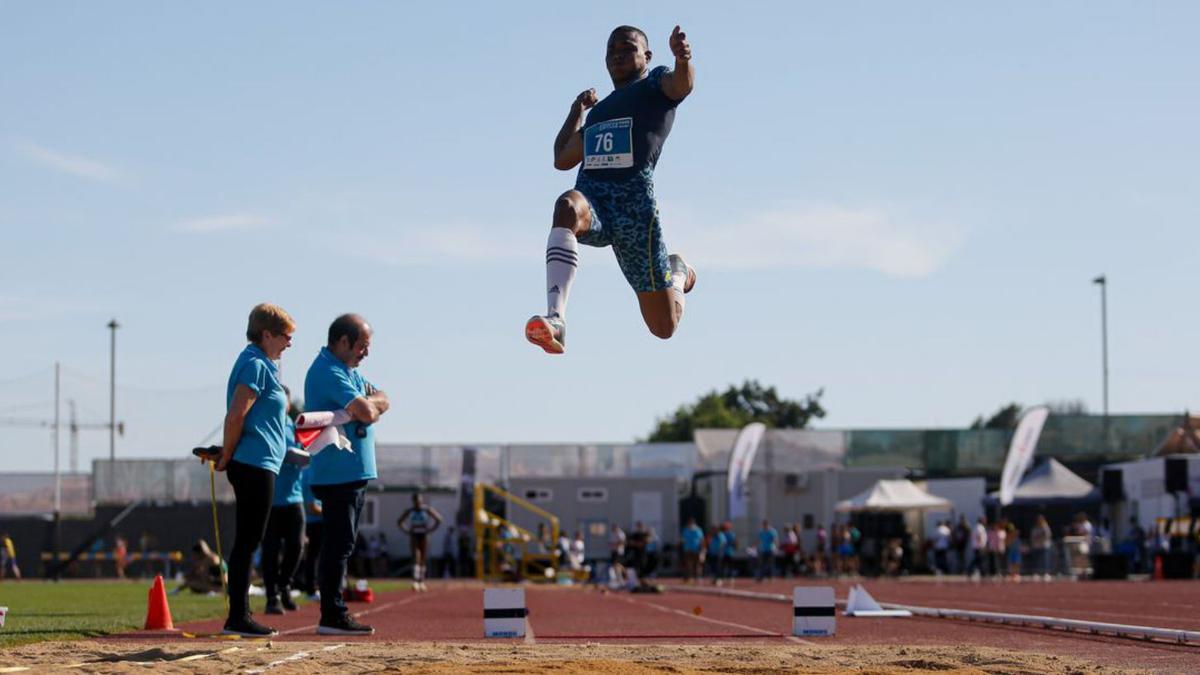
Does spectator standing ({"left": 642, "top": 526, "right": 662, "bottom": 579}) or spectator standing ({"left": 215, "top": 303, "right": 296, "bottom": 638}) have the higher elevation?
spectator standing ({"left": 215, "top": 303, "right": 296, "bottom": 638})

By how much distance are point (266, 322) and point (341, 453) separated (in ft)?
3.12

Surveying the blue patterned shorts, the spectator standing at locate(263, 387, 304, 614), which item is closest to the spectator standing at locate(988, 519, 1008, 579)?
the spectator standing at locate(263, 387, 304, 614)

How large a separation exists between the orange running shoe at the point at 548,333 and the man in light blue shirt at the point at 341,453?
223cm

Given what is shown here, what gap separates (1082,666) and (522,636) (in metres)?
3.81

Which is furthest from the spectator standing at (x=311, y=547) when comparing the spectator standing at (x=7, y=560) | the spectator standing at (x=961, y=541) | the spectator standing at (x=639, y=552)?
the spectator standing at (x=961, y=541)

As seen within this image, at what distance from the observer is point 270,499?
9703 mm

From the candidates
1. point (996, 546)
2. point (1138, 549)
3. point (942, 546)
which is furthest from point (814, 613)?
point (1138, 549)

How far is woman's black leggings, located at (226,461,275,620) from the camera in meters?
9.51

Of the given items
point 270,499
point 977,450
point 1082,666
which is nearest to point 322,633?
point 270,499

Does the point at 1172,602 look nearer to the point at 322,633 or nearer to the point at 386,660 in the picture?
the point at 322,633

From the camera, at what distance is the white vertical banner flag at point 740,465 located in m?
43.9

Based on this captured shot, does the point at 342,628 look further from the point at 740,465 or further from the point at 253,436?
the point at 740,465

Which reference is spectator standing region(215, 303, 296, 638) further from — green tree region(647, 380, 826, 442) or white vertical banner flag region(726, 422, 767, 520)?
green tree region(647, 380, 826, 442)

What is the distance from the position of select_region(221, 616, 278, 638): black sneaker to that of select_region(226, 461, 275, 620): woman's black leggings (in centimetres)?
3
